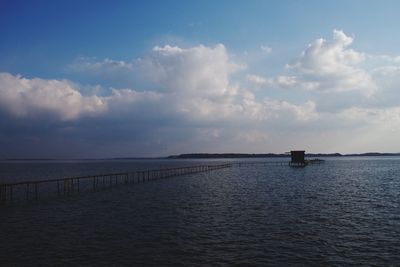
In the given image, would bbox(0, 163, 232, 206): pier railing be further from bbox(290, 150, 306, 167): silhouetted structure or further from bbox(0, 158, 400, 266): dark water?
bbox(290, 150, 306, 167): silhouetted structure

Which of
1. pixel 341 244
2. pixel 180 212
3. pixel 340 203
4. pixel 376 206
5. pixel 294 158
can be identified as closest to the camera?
pixel 341 244

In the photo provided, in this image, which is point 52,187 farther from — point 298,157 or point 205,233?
point 298,157

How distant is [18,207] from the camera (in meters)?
39.4

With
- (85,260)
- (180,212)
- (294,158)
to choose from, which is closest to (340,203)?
(180,212)

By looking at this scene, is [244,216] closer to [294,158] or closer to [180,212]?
[180,212]

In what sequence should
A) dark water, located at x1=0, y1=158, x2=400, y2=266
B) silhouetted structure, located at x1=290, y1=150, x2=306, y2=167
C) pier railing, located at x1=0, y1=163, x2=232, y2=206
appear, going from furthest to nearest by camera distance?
silhouetted structure, located at x1=290, y1=150, x2=306, y2=167 < pier railing, located at x1=0, y1=163, x2=232, y2=206 < dark water, located at x1=0, y1=158, x2=400, y2=266

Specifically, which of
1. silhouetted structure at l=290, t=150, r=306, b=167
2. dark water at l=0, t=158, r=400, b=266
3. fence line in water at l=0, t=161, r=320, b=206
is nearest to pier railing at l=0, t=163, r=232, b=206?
fence line in water at l=0, t=161, r=320, b=206

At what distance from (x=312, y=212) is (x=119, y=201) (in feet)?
70.1

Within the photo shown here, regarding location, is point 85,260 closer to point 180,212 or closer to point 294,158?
point 180,212

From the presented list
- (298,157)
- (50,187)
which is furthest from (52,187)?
(298,157)

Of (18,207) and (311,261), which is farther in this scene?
(18,207)

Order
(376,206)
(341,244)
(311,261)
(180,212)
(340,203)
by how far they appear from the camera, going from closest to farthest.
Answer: (311,261) < (341,244) < (180,212) < (376,206) < (340,203)

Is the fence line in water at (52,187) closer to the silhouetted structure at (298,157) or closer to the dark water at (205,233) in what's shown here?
the dark water at (205,233)

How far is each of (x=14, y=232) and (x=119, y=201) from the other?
1740 centimetres
